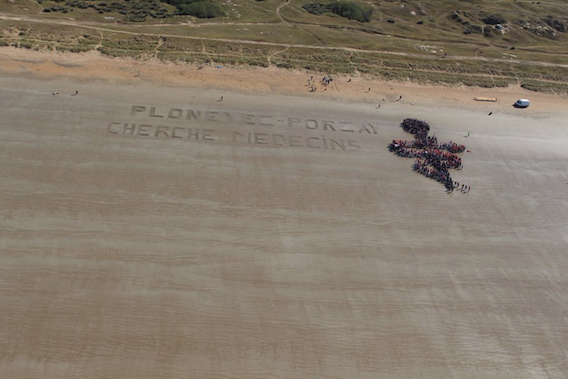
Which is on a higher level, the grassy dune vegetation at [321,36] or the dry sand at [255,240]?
the grassy dune vegetation at [321,36]

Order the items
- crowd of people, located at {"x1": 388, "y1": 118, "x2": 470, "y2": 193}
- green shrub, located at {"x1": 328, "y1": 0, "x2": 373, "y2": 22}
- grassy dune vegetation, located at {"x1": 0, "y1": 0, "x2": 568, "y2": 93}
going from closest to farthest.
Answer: crowd of people, located at {"x1": 388, "y1": 118, "x2": 470, "y2": 193}
grassy dune vegetation, located at {"x1": 0, "y1": 0, "x2": 568, "y2": 93}
green shrub, located at {"x1": 328, "y1": 0, "x2": 373, "y2": 22}

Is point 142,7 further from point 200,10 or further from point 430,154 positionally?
point 430,154

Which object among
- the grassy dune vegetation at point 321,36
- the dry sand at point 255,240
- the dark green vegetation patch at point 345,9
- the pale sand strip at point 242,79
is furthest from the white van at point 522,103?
the dark green vegetation patch at point 345,9

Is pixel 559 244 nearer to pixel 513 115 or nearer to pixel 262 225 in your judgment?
pixel 513 115

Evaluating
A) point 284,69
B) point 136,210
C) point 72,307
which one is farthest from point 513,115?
point 72,307

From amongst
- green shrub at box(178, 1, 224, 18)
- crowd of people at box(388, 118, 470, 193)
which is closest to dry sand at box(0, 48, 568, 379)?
crowd of people at box(388, 118, 470, 193)

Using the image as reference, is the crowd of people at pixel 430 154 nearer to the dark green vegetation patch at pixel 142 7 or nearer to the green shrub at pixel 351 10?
the green shrub at pixel 351 10

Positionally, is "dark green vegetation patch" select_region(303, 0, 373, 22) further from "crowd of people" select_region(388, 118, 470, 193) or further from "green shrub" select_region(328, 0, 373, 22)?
"crowd of people" select_region(388, 118, 470, 193)
